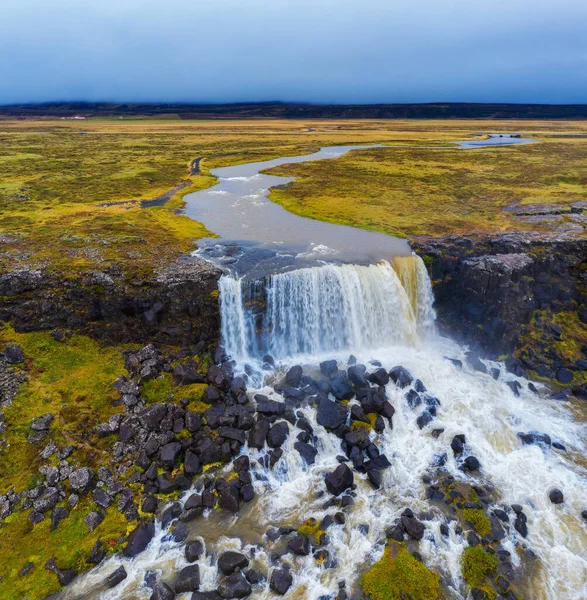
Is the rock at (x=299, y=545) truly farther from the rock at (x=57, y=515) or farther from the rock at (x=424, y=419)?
the rock at (x=57, y=515)

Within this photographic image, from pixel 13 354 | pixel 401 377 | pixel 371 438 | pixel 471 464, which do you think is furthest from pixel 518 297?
pixel 13 354

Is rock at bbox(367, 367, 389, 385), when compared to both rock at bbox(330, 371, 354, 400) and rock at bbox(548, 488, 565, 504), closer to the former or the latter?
rock at bbox(330, 371, 354, 400)

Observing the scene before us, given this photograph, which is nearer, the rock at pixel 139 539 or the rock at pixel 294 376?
the rock at pixel 139 539

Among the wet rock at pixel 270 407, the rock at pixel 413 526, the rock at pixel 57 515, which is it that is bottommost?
the rock at pixel 413 526

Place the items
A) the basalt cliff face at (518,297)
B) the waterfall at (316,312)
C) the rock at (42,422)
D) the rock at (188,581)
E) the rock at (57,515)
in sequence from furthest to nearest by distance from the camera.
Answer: the basalt cliff face at (518,297), the waterfall at (316,312), the rock at (42,422), the rock at (57,515), the rock at (188,581)

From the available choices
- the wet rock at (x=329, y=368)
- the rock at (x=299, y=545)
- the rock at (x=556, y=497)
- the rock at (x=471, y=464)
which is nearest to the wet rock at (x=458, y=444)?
the rock at (x=471, y=464)

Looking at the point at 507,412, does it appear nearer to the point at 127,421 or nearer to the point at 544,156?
the point at 127,421
